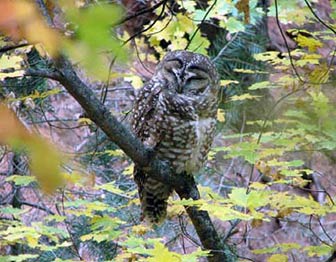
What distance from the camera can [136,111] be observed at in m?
2.43

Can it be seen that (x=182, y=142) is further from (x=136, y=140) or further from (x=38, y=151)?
(x=38, y=151)

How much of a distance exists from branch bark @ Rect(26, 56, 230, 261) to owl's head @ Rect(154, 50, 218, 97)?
367mm

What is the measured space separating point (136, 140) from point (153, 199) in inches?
35.1

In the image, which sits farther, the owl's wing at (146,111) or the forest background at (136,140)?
the owl's wing at (146,111)

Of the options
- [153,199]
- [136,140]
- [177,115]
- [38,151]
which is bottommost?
[153,199]

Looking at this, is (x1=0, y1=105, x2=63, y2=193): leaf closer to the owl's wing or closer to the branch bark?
the branch bark

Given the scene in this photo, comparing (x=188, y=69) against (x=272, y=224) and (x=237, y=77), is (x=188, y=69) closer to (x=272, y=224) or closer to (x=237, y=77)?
(x=237, y=77)

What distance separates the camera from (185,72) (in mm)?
2402

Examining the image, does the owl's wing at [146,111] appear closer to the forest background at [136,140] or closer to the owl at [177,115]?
the owl at [177,115]

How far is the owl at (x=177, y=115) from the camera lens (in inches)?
93.4

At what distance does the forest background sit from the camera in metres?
0.54

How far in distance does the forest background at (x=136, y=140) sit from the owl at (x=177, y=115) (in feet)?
0.34

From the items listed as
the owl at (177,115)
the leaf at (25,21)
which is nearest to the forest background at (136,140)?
the leaf at (25,21)

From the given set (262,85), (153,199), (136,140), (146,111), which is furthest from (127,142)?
(262,85)
